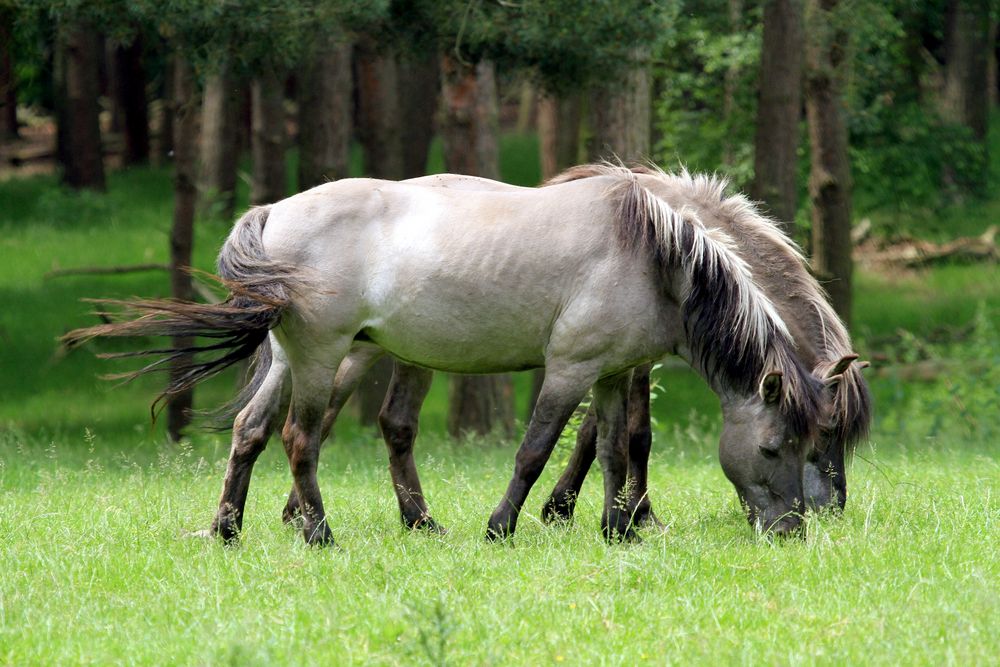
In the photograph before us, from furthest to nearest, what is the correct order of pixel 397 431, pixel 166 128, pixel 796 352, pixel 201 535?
pixel 166 128
pixel 397 431
pixel 796 352
pixel 201 535

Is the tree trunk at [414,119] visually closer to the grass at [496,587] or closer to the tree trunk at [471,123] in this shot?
the tree trunk at [471,123]

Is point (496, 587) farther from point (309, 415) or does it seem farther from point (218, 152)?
point (218, 152)

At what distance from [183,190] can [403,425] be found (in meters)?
5.85

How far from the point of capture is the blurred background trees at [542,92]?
9820 millimetres

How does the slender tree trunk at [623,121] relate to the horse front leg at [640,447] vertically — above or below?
above

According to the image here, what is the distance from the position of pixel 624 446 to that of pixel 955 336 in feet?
38.7

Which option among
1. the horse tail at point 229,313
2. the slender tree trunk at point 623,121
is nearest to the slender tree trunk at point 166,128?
the slender tree trunk at point 623,121

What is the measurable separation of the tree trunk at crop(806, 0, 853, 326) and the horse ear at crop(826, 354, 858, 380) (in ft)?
21.3

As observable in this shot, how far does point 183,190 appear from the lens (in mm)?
12391

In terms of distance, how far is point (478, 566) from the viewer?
559 centimetres

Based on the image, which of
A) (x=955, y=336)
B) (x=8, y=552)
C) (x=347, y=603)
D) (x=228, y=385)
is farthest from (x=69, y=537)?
(x=955, y=336)

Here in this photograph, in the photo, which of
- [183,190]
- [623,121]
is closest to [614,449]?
[623,121]

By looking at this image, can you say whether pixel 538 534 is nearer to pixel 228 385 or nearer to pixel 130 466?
pixel 130 466

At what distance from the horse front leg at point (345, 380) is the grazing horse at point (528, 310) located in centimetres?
50
